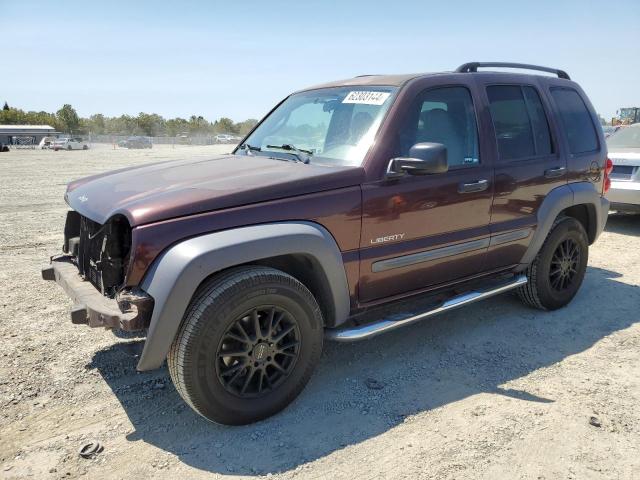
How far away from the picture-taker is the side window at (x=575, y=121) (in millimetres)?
4558

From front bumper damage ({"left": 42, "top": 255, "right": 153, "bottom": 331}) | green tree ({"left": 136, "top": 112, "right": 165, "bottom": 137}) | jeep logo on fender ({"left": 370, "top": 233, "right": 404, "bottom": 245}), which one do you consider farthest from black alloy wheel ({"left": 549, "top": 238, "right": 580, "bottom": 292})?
green tree ({"left": 136, "top": 112, "right": 165, "bottom": 137})

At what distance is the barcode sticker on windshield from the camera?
3533 mm

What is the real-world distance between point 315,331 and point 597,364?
2.16 meters

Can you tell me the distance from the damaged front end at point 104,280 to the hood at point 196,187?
119 mm

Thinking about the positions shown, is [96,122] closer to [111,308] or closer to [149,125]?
[149,125]

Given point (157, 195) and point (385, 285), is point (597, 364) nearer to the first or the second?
point (385, 285)

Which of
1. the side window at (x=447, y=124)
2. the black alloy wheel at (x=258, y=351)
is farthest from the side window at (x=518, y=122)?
the black alloy wheel at (x=258, y=351)

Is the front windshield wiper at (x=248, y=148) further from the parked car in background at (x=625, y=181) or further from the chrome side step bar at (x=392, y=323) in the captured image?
the parked car in background at (x=625, y=181)

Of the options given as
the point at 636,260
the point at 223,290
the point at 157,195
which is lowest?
the point at 636,260

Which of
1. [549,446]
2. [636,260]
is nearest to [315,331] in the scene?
[549,446]

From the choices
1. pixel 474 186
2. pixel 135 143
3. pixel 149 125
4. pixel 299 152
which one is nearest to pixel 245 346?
pixel 299 152

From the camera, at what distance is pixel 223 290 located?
2.70 metres

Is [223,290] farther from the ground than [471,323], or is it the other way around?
[223,290]

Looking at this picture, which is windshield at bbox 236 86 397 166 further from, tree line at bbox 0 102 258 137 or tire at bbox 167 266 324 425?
tree line at bbox 0 102 258 137
